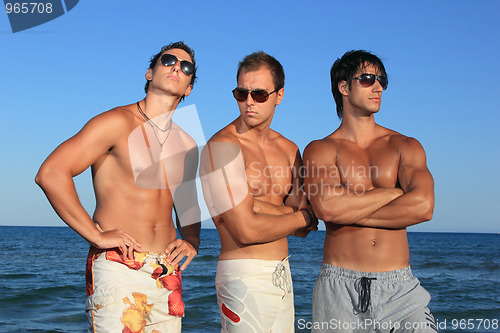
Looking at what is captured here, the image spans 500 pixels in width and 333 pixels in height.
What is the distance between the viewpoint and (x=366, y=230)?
13.6 feet

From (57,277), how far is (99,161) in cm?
2010

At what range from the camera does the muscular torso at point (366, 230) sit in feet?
13.5

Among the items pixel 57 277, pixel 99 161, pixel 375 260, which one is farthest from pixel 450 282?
pixel 99 161

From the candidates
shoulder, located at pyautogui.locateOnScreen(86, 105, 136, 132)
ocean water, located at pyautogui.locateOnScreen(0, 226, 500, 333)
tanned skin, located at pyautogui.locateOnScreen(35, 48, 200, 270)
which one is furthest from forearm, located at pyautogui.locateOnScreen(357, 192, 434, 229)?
ocean water, located at pyautogui.locateOnScreen(0, 226, 500, 333)

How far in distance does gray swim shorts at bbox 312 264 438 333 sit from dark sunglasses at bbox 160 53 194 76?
7.23ft

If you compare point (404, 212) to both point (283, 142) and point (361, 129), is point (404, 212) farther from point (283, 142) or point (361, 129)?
point (283, 142)

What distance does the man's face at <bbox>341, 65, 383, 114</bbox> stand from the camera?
443cm

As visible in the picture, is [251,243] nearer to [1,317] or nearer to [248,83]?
[248,83]

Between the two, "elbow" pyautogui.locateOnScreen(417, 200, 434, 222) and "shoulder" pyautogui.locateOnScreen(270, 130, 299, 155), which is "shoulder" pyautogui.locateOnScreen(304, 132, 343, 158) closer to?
"shoulder" pyautogui.locateOnScreen(270, 130, 299, 155)

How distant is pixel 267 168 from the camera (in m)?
4.31

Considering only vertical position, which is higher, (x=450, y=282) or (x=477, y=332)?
(x=477, y=332)

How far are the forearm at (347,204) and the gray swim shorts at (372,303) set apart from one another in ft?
1.59

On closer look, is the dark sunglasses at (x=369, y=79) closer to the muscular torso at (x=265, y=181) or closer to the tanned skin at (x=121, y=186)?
the muscular torso at (x=265, y=181)

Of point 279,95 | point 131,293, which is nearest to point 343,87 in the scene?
point 279,95
